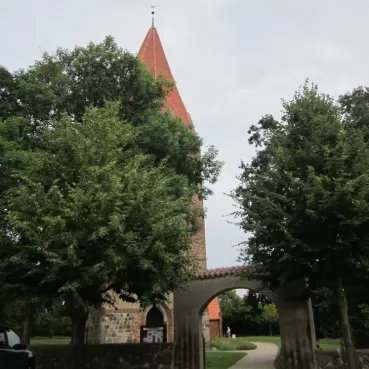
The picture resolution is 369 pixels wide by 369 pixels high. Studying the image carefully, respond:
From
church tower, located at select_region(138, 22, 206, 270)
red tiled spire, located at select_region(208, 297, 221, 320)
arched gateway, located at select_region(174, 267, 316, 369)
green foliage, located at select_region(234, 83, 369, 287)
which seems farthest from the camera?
red tiled spire, located at select_region(208, 297, 221, 320)

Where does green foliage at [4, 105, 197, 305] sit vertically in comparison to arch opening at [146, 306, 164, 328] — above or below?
above

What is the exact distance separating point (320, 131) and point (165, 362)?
8538 millimetres

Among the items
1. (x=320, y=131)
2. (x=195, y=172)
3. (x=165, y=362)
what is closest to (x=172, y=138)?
(x=195, y=172)

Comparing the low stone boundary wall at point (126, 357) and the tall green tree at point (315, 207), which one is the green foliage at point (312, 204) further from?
the low stone boundary wall at point (126, 357)

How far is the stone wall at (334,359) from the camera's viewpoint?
11.4 m

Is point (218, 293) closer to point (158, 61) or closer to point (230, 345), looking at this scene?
point (230, 345)

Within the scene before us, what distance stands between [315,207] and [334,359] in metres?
5.01

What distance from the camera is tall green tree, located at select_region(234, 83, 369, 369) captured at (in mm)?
9328

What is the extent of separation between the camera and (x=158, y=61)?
31.2m

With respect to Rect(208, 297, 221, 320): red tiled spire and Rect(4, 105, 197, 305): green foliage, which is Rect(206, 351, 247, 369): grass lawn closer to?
Rect(4, 105, 197, 305): green foliage

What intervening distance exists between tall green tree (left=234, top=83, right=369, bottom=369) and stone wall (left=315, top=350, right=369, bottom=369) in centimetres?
238

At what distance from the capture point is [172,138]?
14914 millimetres

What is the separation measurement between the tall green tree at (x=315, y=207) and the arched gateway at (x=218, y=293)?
1.87 metres

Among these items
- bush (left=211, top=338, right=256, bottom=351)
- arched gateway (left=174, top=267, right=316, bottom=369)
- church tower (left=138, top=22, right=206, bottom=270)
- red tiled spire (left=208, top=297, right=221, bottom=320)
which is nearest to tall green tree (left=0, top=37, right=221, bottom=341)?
arched gateway (left=174, top=267, right=316, bottom=369)
